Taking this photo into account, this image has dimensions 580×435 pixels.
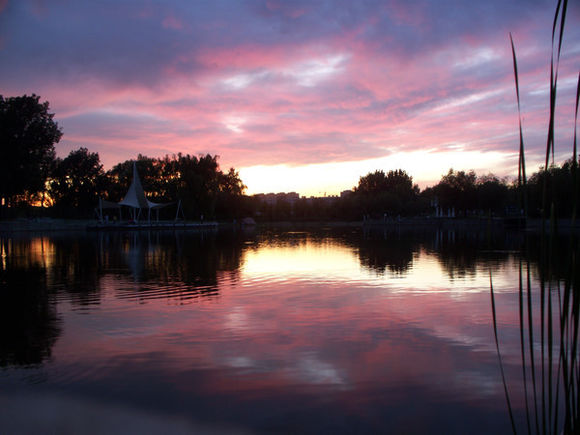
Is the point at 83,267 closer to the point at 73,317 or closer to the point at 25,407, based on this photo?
the point at 73,317

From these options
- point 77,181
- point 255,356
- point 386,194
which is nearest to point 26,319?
point 255,356

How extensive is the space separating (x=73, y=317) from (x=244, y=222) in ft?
178

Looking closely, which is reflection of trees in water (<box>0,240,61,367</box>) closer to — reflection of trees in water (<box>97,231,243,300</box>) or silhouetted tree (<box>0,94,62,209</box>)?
reflection of trees in water (<box>97,231,243,300</box>)

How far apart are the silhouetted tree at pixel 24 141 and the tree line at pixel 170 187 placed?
0.24ft

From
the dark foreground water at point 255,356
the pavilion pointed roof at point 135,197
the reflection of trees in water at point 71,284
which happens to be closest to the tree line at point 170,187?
the pavilion pointed roof at point 135,197

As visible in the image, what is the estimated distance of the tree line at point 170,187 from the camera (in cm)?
3781

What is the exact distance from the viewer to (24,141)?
124ft

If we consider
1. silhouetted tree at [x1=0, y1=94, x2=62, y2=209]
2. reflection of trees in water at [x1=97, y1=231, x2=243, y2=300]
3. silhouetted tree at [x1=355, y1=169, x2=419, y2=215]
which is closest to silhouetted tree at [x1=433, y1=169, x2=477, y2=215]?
silhouetted tree at [x1=355, y1=169, x2=419, y2=215]

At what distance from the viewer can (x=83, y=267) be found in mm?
12016

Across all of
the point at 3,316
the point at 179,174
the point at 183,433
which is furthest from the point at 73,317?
the point at 179,174

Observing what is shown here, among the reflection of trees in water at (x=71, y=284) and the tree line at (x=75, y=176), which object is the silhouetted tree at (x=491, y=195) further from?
the reflection of trees in water at (x=71, y=284)

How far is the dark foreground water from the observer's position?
10.9 ft

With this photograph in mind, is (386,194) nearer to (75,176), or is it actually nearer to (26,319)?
(75,176)

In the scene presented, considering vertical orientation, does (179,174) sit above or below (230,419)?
above
